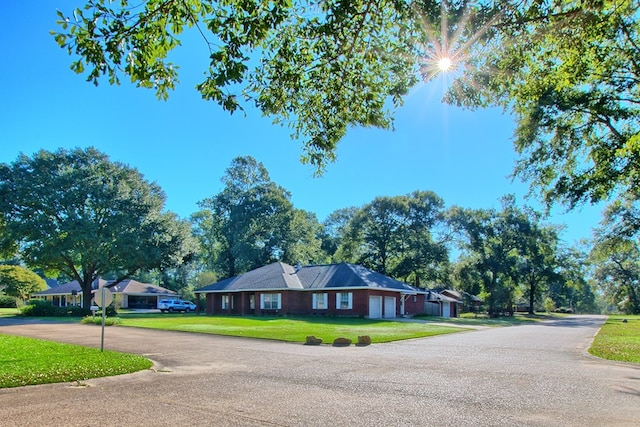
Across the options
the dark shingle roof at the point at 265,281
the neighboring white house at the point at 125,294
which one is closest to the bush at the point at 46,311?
the dark shingle roof at the point at 265,281

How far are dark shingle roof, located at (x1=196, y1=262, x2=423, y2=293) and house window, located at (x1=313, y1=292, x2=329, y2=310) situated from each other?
862mm

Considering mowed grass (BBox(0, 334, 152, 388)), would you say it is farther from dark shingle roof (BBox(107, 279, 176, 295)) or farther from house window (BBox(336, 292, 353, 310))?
dark shingle roof (BBox(107, 279, 176, 295))

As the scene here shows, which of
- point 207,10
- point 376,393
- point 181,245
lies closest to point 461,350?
point 376,393

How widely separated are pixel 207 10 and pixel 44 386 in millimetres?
7428

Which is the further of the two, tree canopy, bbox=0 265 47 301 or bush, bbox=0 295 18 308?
tree canopy, bbox=0 265 47 301

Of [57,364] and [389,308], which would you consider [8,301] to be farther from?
[57,364]

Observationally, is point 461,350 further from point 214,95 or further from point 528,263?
point 528,263

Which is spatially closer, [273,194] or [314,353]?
[314,353]

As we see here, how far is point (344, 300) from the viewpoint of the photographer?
37.7m

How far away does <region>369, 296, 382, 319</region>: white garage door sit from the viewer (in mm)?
36938

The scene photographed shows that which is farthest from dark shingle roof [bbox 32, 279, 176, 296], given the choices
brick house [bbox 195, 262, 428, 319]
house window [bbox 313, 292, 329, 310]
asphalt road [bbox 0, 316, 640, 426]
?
asphalt road [bbox 0, 316, 640, 426]

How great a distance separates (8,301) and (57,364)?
55.3 meters

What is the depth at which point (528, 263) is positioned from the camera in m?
63.3

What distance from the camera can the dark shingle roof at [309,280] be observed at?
125ft
